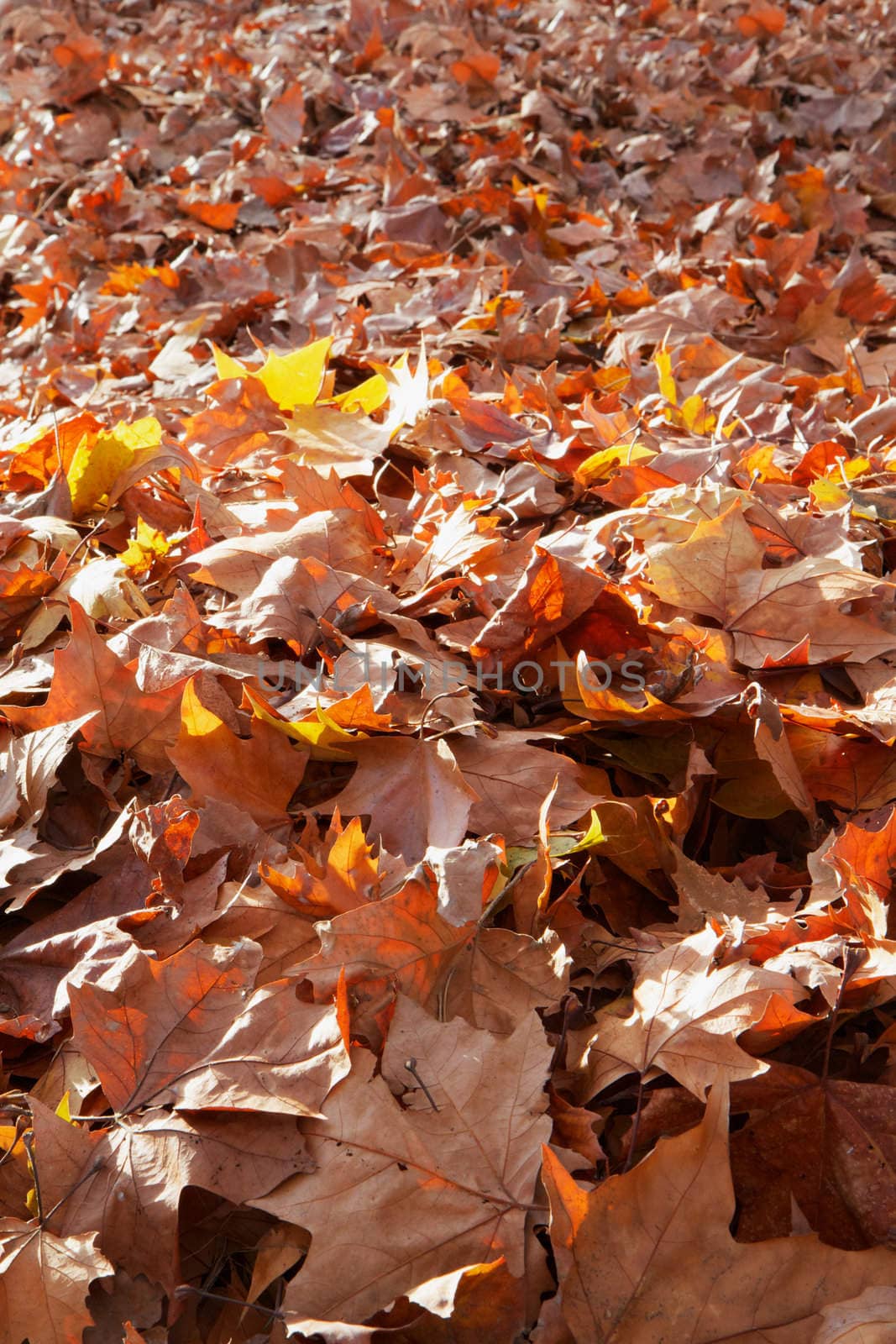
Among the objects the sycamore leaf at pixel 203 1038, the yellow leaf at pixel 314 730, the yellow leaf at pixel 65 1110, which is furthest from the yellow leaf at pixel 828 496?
the yellow leaf at pixel 65 1110

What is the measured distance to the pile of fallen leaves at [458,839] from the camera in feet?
2.99

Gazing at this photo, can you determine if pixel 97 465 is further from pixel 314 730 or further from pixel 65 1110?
pixel 65 1110

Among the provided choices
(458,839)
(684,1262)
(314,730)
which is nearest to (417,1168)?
(684,1262)

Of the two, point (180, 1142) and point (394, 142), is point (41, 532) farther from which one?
point (394, 142)

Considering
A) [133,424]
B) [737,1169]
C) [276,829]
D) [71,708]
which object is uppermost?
[133,424]

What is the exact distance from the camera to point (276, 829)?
4.27 feet

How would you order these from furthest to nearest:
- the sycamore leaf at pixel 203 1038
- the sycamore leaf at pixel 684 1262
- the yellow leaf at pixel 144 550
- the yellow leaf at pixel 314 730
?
the yellow leaf at pixel 144 550
the yellow leaf at pixel 314 730
the sycamore leaf at pixel 203 1038
the sycamore leaf at pixel 684 1262

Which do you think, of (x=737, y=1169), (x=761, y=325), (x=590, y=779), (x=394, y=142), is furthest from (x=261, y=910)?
(x=394, y=142)

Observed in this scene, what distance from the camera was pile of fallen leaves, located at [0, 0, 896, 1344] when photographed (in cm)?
91

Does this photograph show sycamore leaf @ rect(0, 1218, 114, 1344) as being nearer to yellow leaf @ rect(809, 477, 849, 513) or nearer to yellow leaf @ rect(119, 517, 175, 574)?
yellow leaf @ rect(119, 517, 175, 574)

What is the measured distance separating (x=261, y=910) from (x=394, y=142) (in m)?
3.46

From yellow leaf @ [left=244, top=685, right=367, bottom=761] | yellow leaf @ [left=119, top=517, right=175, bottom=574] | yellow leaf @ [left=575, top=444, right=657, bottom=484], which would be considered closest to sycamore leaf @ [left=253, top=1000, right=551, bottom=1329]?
yellow leaf @ [left=244, top=685, right=367, bottom=761]

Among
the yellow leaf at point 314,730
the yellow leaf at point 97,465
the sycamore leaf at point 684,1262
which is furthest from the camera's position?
the yellow leaf at point 97,465

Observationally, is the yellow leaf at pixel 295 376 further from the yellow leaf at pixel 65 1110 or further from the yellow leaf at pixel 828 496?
the yellow leaf at pixel 65 1110
